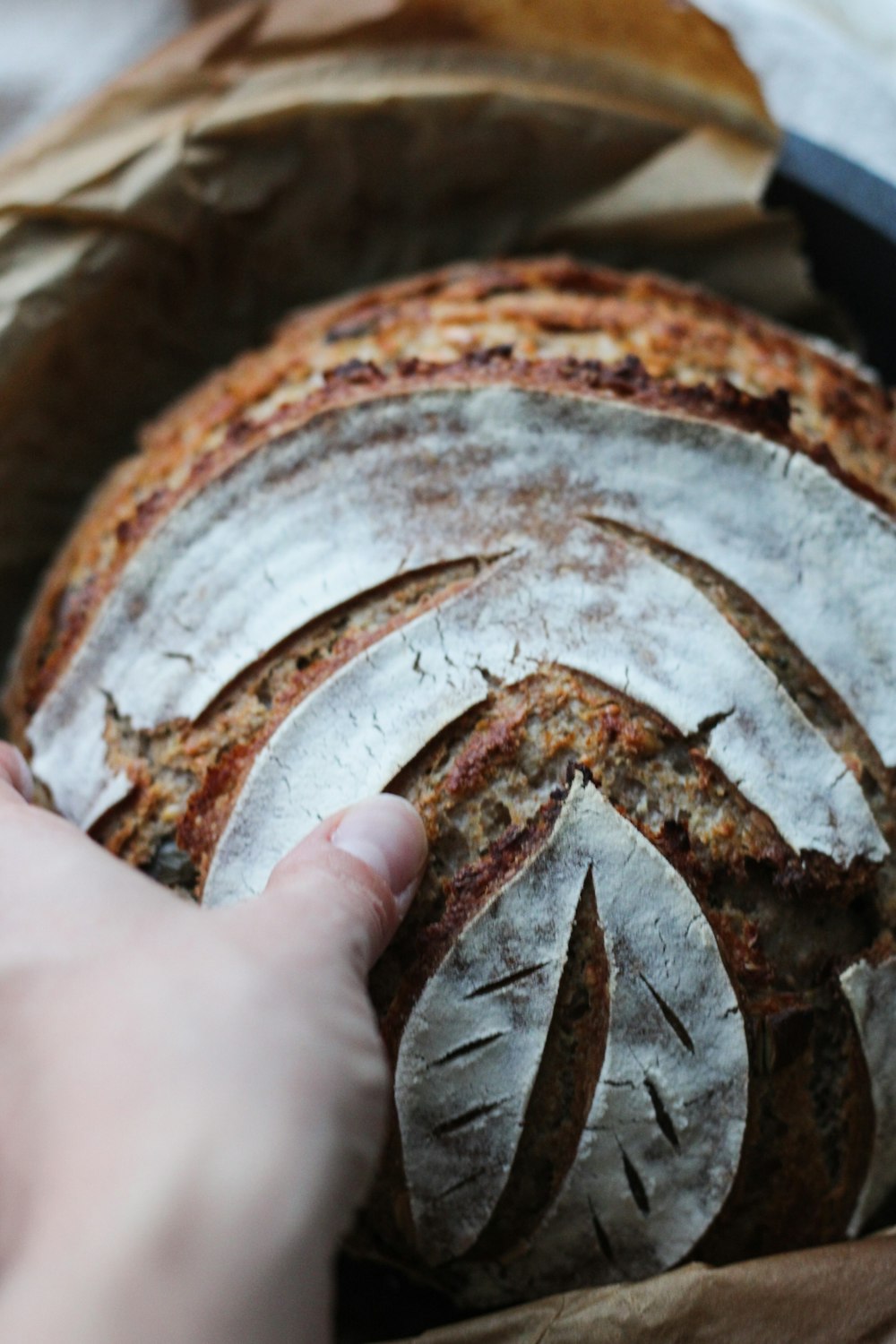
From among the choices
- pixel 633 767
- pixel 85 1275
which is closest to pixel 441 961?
pixel 633 767

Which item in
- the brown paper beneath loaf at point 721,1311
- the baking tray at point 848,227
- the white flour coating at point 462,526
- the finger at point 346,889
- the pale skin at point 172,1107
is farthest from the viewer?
the baking tray at point 848,227

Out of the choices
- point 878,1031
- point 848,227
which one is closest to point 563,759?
point 878,1031

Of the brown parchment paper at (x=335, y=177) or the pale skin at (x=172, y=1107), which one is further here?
the brown parchment paper at (x=335, y=177)

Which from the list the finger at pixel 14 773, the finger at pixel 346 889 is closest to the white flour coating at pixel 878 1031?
the finger at pixel 346 889

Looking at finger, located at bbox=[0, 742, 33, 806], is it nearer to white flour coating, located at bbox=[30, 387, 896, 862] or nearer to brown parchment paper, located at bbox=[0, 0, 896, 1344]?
white flour coating, located at bbox=[30, 387, 896, 862]

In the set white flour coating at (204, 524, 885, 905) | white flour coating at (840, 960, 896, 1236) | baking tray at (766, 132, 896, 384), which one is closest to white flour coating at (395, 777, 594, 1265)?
white flour coating at (204, 524, 885, 905)

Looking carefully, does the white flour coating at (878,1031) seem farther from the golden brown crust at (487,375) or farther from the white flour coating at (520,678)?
the golden brown crust at (487,375)

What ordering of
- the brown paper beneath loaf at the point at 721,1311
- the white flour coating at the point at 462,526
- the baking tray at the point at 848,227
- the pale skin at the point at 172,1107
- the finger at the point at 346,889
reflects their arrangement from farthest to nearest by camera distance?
the baking tray at the point at 848,227 < the white flour coating at the point at 462,526 < the brown paper beneath loaf at the point at 721,1311 < the finger at the point at 346,889 < the pale skin at the point at 172,1107
